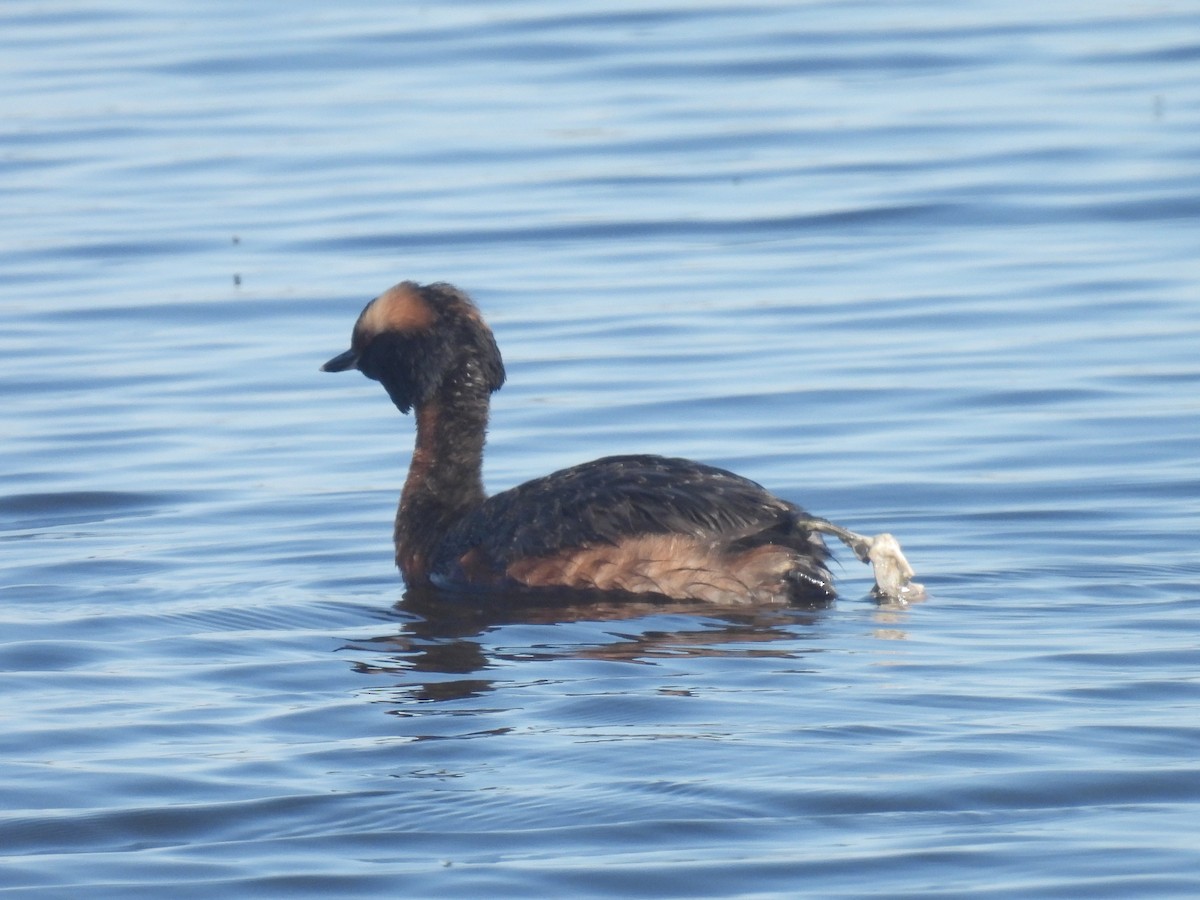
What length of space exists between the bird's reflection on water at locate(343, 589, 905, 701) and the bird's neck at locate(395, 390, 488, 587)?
0.88 metres

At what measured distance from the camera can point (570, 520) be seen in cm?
913

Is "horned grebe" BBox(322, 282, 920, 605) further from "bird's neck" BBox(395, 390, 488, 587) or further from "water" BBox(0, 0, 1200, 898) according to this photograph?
"water" BBox(0, 0, 1200, 898)

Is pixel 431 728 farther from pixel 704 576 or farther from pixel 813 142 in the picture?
pixel 813 142

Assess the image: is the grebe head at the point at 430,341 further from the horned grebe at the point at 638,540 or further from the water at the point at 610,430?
the water at the point at 610,430

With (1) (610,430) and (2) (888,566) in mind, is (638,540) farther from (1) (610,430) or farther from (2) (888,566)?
(1) (610,430)

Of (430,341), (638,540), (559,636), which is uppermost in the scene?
(430,341)

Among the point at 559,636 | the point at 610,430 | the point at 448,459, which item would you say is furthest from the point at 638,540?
the point at 610,430

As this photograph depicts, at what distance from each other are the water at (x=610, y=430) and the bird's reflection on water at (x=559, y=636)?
30mm

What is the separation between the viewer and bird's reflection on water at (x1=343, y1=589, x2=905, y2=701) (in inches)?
321

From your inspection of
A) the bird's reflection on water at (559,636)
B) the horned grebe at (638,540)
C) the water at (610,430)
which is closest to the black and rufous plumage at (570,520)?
the horned grebe at (638,540)

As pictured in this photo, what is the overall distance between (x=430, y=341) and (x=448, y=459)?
51 cm

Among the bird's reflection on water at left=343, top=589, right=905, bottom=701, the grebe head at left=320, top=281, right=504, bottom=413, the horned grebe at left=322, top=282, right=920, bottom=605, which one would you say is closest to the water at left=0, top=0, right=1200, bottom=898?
the bird's reflection on water at left=343, top=589, right=905, bottom=701

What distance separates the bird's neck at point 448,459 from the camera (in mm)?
10172

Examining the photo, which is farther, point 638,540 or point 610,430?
point 610,430
